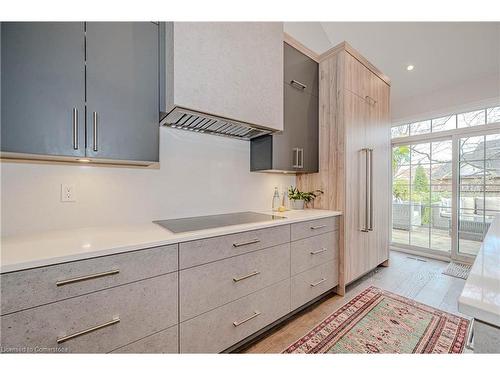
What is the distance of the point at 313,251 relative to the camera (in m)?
1.95

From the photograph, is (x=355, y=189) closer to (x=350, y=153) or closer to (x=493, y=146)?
(x=350, y=153)

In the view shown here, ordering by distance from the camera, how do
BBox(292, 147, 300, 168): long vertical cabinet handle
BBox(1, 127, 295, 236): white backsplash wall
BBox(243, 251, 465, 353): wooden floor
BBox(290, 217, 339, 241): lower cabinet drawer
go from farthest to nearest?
1. BBox(292, 147, 300, 168): long vertical cabinet handle
2. BBox(290, 217, 339, 241): lower cabinet drawer
3. BBox(243, 251, 465, 353): wooden floor
4. BBox(1, 127, 295, 236): white backsplash wall

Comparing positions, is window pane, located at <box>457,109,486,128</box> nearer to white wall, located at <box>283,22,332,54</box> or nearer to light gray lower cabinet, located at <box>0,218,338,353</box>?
white wall, located at <box>283,22,332,54</box>

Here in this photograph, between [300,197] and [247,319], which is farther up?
[300,197]

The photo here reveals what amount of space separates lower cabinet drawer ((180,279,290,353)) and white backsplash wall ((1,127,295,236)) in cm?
81

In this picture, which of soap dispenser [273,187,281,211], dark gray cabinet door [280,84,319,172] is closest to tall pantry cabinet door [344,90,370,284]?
dark gray cabinet door [280,84,319,172]

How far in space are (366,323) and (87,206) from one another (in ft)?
7.42

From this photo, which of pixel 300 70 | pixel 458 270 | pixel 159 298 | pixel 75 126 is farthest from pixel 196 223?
pixel 458 270

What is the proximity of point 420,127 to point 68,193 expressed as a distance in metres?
4.49

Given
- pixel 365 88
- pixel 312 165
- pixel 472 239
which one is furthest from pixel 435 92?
pixel 312 165

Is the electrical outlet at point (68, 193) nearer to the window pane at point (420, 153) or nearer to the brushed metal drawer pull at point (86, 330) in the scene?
the brushed metal drawer pull at point (86, 330)

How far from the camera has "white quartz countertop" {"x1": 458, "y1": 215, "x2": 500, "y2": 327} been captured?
492mm

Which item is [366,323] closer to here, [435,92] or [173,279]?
[173,279]

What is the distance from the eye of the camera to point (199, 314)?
124 centimetres
